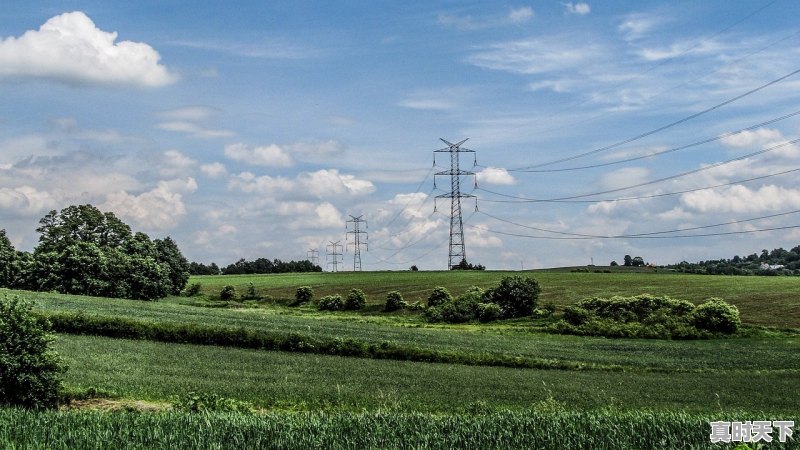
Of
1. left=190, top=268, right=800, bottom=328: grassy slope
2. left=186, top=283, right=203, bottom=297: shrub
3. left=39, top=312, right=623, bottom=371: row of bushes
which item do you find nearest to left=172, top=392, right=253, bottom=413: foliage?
left=39, top=312, right=623, bottom=371: row of bushes

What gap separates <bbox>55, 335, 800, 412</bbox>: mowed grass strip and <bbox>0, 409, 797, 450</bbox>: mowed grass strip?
6561 millimetres

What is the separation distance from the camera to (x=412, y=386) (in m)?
30.1

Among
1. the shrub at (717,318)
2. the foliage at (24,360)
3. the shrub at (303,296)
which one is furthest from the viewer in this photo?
the shrub at (303,296)

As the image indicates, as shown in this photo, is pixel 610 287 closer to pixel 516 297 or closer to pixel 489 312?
pixel 516 297

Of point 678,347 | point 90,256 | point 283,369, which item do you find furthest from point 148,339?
point 90,256

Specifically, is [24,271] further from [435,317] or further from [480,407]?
[480,407]

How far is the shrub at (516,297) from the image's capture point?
286ft

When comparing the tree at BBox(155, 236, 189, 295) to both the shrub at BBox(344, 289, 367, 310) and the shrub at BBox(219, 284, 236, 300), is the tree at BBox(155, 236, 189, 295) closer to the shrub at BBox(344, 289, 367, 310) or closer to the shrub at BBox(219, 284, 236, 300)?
the shrub at BBox(219, 284, 236, 300)

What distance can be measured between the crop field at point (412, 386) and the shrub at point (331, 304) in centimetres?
4416

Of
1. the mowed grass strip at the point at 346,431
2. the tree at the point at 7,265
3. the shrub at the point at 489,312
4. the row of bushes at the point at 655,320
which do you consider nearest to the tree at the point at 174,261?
the tree at the point at 7,265

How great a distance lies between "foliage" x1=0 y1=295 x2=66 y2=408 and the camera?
1916 cm

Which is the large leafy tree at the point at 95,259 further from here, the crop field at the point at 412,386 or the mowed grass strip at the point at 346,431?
the mowed grass strip at the point at 346,431

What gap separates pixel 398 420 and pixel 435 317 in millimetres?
72428

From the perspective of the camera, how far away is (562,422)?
15.8 meters
